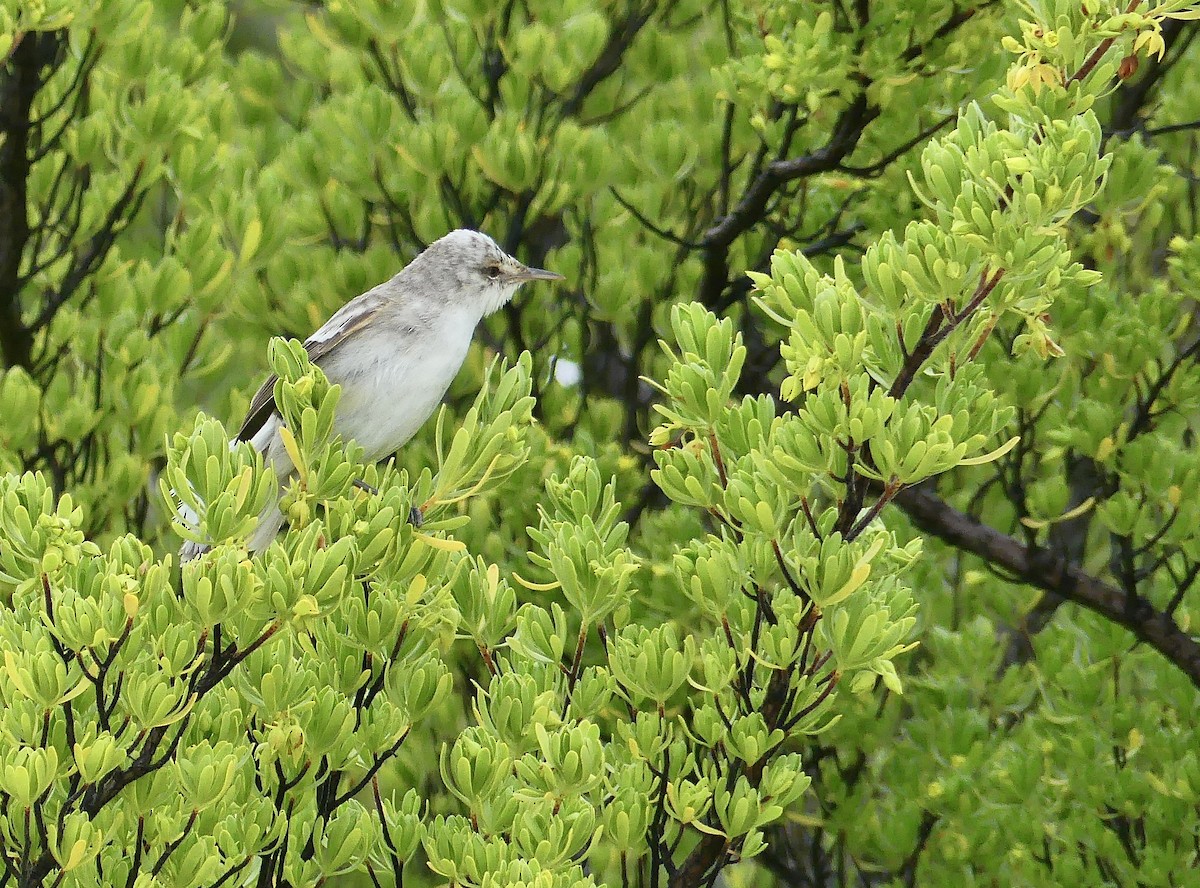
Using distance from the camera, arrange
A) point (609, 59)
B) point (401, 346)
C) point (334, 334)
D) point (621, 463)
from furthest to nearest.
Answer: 1. point (609, 59)
2. point (621, 463)
3. point (334, 334)
4. point (401, 346)

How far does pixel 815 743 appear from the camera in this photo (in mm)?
5160

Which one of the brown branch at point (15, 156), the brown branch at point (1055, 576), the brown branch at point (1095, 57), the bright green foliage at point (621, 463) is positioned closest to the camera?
the bright green foliage at point (621, 463)

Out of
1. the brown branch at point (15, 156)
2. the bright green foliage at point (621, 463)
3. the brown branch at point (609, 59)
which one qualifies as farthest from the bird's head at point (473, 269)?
the brown branch at point (15, 156)

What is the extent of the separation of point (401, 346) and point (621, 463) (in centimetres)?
83

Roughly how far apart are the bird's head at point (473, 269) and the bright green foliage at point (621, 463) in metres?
0.37

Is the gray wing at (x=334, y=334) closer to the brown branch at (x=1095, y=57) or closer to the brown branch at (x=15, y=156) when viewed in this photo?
the brown branch at (x=15, y=156)

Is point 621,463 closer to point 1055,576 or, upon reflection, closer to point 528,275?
point 528,275

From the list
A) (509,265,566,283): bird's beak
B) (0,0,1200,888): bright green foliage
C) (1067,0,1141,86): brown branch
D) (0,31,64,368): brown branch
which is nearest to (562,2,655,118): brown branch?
(0,0,1200,888): bright green foliage

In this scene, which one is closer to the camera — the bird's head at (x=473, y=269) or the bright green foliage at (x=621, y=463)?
the bright green foliage at (x=621, y=463)

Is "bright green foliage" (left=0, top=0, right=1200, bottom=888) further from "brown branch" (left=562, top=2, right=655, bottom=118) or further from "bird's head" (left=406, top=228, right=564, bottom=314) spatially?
"bird's head" (left=406, top=228, right=564, bottom=314)

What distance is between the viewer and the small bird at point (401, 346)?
15.0ft

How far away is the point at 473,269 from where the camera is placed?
5.00 metres

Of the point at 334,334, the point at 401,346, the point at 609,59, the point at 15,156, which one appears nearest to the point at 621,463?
the point at 401,346

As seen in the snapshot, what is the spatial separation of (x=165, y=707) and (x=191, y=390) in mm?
5436
